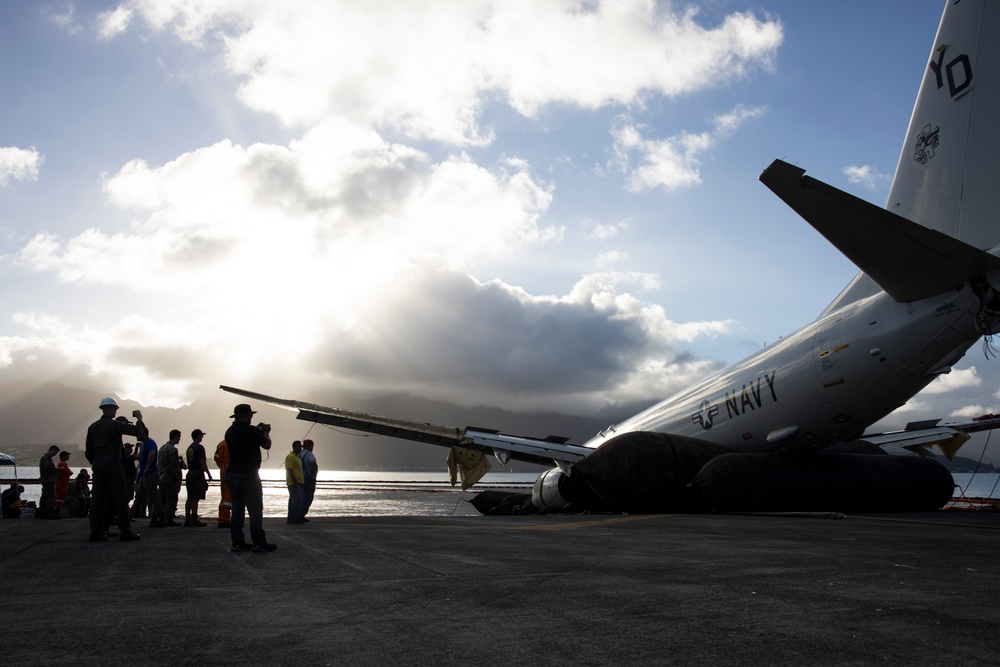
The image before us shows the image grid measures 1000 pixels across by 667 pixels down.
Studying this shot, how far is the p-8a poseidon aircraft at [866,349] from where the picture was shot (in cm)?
1506

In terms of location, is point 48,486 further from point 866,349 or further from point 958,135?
point 958,135

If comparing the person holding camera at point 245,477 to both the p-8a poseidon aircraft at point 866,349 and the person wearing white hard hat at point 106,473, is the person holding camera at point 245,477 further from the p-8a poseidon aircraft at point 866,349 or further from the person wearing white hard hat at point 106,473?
the p-8a poseidon aircraft at point 866,349

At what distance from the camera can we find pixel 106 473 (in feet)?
37.9

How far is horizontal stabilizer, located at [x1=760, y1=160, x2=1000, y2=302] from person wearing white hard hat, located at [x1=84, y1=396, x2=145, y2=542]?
1185 cm

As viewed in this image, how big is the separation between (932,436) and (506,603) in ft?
83.6

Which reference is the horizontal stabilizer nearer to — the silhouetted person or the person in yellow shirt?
the person in yellow shirt

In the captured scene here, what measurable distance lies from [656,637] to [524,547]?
5573 mm

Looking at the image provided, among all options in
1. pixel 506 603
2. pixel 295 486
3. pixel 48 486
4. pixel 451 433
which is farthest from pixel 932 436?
pixel 48 486

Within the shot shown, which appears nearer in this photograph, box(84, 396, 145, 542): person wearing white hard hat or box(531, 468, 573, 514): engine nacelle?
box(84, 396, 145, 542): person wearing white hard hat

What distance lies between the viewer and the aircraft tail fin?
16.4 metres

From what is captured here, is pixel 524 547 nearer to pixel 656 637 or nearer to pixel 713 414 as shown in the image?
pixel 656 637

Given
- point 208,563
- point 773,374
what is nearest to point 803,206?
point 773,374

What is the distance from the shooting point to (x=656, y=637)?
4375mm

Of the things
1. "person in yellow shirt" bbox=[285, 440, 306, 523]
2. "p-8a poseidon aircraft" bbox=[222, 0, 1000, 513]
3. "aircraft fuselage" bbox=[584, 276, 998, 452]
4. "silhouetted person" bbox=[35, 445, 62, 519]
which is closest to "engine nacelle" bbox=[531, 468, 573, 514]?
"p-8a poseidon aircraft" bbox=[222, 0, 1000, 513]
